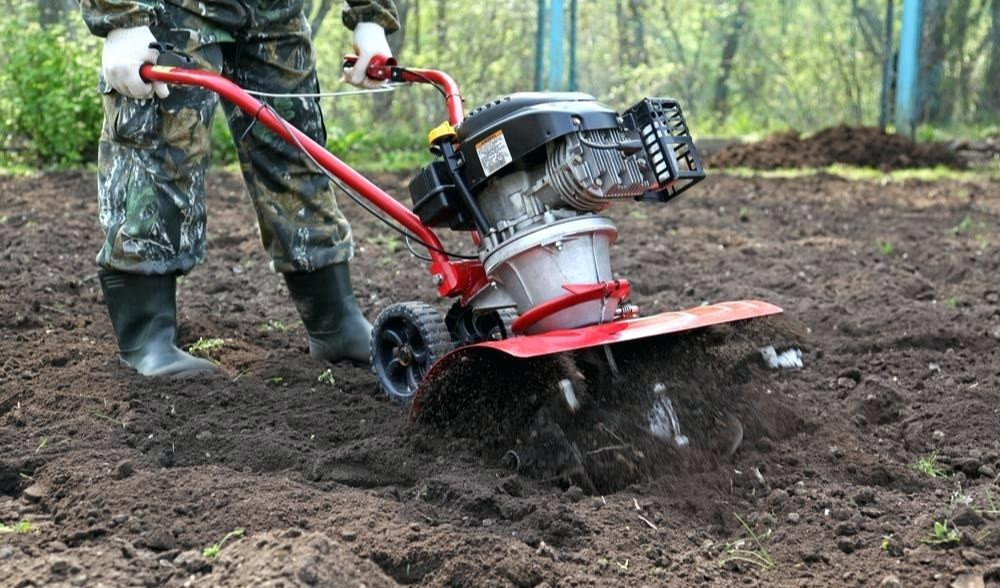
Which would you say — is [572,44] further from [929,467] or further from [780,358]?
[929,467]

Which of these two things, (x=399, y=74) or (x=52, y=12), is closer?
(x=399, y=74)

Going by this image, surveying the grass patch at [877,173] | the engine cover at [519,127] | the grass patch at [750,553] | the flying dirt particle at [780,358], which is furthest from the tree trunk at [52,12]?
the grass patch at [750,553]

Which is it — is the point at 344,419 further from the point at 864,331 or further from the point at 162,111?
the point at 864,331

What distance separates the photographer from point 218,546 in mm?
2523

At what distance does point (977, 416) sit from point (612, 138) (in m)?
1.35

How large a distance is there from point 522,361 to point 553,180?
0.46 meters

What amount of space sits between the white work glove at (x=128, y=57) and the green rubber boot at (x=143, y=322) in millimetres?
660

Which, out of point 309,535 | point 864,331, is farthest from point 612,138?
point 864,331

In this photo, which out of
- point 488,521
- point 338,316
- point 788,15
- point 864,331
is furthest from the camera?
point 788,15

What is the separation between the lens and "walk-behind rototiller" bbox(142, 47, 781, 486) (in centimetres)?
307

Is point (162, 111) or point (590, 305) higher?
point (162, 111)

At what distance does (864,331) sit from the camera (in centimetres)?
458

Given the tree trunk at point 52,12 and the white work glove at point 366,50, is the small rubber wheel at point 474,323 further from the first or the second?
the tree trunk at point 52,12

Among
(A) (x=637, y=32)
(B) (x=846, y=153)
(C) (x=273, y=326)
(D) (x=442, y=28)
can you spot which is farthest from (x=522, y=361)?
(A) (x=637, y=32)
